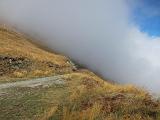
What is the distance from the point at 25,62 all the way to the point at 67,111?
3877cm

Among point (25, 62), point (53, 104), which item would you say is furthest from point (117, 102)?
point (25, 62)

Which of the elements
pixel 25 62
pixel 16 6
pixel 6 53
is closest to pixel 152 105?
pixel 25 62

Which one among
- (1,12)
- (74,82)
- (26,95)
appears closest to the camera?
(26,95)

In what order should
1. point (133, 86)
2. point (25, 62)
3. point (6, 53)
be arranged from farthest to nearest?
point (6, 53), point (25, 62), point (133, 86)

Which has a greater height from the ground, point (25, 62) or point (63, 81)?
point (25, 62)

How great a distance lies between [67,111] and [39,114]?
105cm

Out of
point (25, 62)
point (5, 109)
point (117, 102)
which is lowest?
point (5, 109)

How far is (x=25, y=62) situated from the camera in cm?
5531

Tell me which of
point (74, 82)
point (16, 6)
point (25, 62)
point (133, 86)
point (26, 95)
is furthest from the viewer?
point (16, 6)

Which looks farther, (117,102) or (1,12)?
(1,12)

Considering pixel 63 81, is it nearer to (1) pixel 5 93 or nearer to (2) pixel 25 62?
(1) pixel 5 93

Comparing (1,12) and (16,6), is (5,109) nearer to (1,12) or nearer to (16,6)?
(1,12)

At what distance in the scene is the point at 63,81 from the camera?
A: 22516mm

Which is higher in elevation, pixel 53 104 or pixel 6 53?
pixel 6 53
